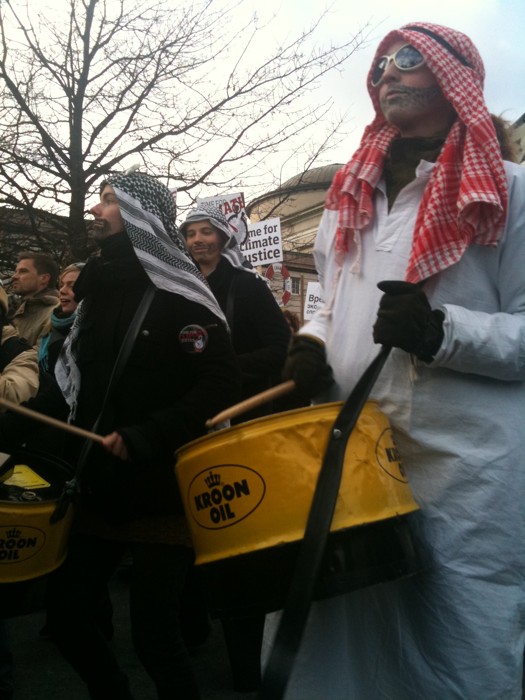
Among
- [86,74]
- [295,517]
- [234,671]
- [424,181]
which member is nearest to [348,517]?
[295,517]

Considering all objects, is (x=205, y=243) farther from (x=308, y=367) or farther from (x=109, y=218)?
(x=308, y=367)

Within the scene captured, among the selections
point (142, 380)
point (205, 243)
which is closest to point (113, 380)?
point (142, 380)

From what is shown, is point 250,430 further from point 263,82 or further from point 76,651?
point 263,82

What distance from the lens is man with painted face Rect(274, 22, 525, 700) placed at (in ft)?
5.32

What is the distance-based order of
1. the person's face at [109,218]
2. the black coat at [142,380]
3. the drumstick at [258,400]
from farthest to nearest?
the person's face at [109,218] < the black coat at [142,380] < the drumstick at [258,400]

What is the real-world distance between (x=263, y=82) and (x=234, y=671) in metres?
8.92

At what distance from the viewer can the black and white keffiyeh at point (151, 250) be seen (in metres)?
2.48

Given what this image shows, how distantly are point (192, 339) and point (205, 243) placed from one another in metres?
1.59

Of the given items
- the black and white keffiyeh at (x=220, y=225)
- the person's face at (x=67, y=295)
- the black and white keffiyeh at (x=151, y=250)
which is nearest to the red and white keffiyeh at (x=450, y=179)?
the black and white keffiyeh at (x=151, y=250)

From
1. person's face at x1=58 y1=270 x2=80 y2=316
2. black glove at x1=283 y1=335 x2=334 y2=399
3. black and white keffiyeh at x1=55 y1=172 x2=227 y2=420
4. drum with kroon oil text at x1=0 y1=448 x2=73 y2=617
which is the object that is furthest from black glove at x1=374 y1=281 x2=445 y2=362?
person's face at x1=58 y1=270 x2=80 y2=316

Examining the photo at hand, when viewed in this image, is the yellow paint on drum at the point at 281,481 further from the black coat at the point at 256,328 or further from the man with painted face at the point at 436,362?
the black coat at the point at 256,328

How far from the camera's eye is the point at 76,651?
2201mm

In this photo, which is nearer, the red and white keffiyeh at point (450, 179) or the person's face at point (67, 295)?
the red and white keffiyeh at point (450, 179)

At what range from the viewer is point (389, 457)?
5.25 ft
